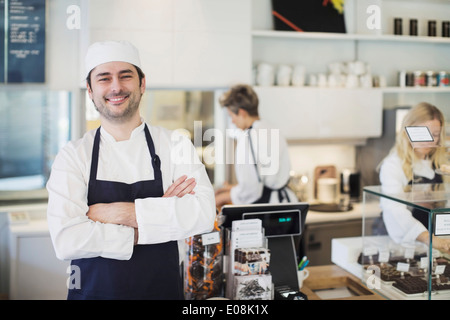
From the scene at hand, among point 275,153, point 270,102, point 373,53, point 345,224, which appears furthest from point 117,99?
point 373,53

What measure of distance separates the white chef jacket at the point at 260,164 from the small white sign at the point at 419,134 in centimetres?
87

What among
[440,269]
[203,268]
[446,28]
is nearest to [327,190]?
[446,28]

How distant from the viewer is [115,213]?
140 cm

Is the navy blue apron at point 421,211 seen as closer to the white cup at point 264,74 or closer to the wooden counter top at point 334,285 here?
the wooden counter top at point 334,285

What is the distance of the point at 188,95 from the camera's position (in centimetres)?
309

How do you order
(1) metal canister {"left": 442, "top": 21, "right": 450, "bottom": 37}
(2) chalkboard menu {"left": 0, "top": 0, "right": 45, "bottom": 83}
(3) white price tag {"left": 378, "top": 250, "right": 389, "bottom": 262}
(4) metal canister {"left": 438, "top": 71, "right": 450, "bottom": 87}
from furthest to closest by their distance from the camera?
1. (4) metal canister {"left": 438, "top": 71, "right": 450, "bottom": 87}
2. (1) metal canister {"left": 442, "top": 21, "right": 450, "bottom": 37}
3. (2) chalkboard menu {"left": 0, "top": 0, "right": 45, "bottom": 83}
4. (3) white price tag {"left": 378, "top": 250, "right": 389, "bottom": 262}

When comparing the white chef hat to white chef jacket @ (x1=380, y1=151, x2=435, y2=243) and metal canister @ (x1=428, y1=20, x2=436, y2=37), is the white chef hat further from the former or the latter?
metal canister @ (x1=428, y1=20, x2=436, y2=37)

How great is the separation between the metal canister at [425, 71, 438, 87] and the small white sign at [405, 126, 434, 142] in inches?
67.7

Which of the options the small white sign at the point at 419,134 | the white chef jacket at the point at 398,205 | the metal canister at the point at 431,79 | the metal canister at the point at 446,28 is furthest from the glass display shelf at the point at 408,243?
the metal canister at the point at 431,79

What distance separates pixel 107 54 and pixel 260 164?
1286 millimetres

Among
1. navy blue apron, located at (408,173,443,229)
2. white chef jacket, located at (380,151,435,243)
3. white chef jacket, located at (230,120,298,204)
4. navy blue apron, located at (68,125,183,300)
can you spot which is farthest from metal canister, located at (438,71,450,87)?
navy blue apron, located at (68,125,183,300)

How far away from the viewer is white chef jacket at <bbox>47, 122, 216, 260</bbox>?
1.37 m
